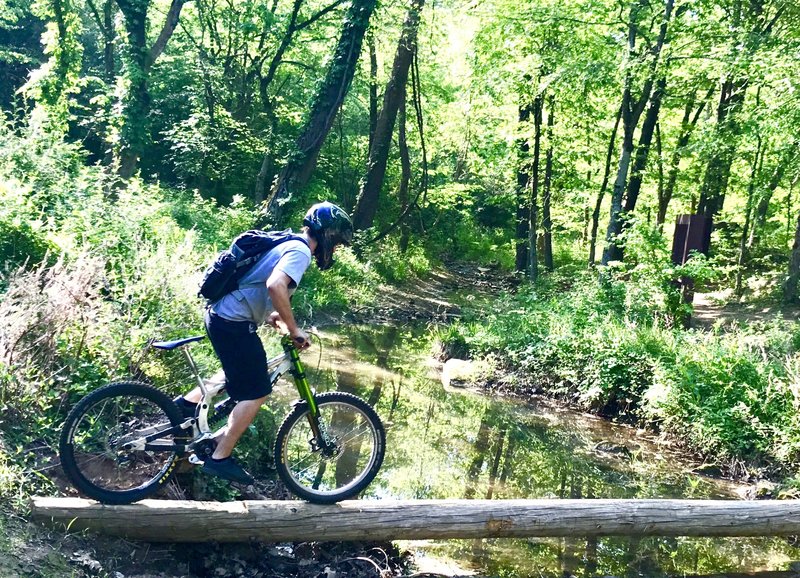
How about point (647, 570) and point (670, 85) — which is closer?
point (647, 570)

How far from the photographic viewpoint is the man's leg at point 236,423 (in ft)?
15.6

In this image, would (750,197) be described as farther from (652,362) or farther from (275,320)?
(275,320)

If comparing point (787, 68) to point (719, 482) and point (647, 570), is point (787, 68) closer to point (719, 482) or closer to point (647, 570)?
point (719, 482)

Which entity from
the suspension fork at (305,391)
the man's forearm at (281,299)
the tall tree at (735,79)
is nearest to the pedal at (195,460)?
the suspension fork at (305,391)

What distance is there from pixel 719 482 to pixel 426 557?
4.54 m

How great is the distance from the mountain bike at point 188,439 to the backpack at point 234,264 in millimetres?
382

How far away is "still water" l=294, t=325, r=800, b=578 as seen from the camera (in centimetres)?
596

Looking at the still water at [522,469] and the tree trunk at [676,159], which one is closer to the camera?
the still water at [522,469]

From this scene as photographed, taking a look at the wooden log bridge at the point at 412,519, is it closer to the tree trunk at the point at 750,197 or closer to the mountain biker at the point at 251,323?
the mountain biker at the point at 251,323

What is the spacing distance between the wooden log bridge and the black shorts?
0.81 meters

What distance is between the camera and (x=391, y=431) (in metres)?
9.22

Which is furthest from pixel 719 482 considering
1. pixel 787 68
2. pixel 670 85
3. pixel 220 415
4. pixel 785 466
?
pixel 670 85

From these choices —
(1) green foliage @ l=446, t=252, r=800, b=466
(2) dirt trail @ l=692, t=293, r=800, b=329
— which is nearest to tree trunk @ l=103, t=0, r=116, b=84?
(1) green foliage @ l=446, t=252, r=800, b=466

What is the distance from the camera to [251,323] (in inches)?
186
